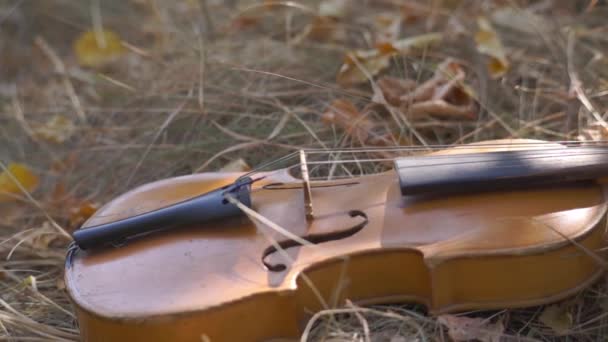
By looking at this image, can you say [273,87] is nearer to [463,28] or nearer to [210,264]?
[463,28]

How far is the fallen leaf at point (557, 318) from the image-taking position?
1482mm

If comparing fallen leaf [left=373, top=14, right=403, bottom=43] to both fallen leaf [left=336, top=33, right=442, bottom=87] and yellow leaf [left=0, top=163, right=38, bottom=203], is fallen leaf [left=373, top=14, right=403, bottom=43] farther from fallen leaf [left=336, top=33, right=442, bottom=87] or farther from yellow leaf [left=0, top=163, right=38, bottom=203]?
yellow leaf [left=0, top=163, right=38, bottom=203]

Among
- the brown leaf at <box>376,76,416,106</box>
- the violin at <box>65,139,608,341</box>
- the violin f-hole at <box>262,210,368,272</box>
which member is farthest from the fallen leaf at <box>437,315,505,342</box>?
the brown leaf at <box>376,76,416,106</box>

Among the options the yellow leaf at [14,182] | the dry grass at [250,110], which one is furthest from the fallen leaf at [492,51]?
the yellow leaf at [14,182]

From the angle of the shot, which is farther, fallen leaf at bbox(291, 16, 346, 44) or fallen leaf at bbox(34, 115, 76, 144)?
fallen leaf at bbox(291, 16, 346, 44)

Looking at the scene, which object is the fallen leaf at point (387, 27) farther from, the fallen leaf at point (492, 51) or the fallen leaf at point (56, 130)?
the fallen leaf at point (56, 130)

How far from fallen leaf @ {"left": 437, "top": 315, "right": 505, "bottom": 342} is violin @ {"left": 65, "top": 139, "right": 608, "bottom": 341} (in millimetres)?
23

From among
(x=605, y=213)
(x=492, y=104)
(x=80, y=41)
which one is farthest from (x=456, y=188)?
(x=80, y=41)

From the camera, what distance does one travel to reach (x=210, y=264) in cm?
143

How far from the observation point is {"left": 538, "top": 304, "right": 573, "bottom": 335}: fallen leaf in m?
1.48

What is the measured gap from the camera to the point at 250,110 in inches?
92.8

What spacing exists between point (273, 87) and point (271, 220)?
1.01 meters

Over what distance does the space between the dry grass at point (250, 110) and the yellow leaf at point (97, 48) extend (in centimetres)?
5

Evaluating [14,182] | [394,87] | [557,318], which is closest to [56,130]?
[14,182]
